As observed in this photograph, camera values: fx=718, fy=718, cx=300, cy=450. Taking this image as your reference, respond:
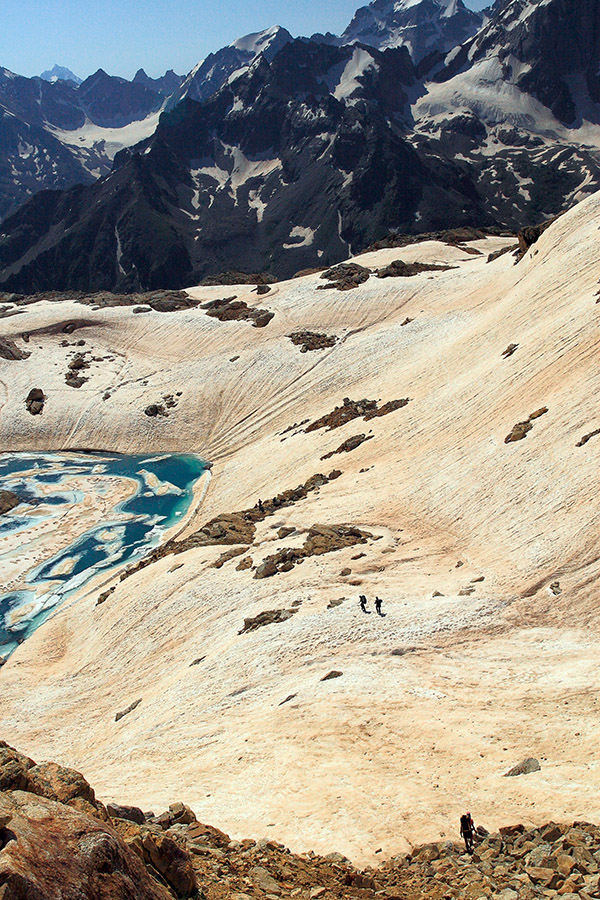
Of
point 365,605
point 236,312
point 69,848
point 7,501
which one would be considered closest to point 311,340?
point 236,312

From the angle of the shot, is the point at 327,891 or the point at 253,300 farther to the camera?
the point at 253,300

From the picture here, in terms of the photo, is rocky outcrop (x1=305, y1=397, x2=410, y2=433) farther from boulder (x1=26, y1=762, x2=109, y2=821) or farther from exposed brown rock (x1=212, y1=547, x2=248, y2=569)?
boulder (x1=26, y1=762, x2=109, y2=821)

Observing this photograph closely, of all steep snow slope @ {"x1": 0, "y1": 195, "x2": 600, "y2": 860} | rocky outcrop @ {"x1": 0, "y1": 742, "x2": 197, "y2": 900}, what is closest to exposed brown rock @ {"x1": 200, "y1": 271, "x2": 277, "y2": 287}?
steep snow slope @ {"x1": 0, "y1": 195, "x2": 600, "y2": 860}

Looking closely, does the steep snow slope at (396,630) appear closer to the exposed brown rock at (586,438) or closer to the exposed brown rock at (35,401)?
the exposed brown rock at (586,438)

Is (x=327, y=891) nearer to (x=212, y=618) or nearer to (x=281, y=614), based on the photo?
(x=281, y=614)

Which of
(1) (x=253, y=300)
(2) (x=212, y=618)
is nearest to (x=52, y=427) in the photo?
(1) (x=253, y=300)

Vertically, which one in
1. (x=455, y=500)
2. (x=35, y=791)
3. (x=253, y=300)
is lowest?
(x=455, y=500)

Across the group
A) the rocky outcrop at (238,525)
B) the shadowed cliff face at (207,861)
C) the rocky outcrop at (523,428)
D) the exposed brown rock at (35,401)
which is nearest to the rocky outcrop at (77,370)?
the exposed brown rock at (35,401)
